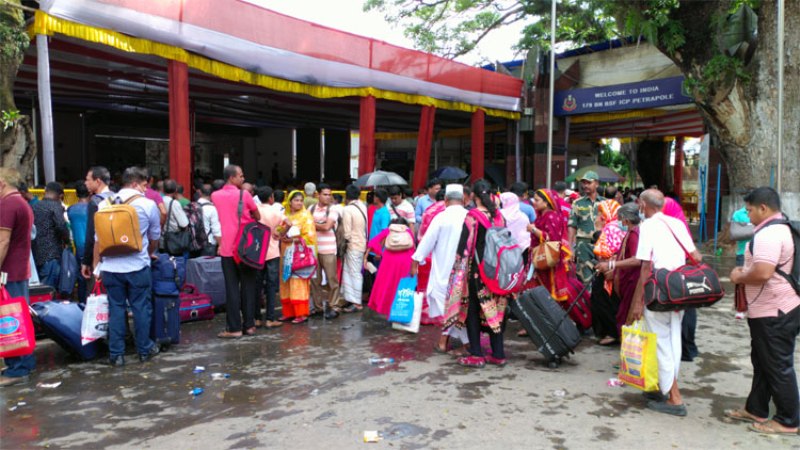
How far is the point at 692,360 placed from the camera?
17.3 ft

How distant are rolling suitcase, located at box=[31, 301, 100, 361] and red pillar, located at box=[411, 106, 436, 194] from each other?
879 cm

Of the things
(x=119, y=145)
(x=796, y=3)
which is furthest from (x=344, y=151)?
(x=796, y=3)

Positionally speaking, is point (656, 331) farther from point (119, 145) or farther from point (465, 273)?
point (119, 145)

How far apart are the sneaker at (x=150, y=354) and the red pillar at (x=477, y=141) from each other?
10.5m

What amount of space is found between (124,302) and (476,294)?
3.09m

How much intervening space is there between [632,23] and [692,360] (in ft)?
27.1

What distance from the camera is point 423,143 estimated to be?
1333 cm

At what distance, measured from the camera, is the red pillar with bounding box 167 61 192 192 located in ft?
28.1

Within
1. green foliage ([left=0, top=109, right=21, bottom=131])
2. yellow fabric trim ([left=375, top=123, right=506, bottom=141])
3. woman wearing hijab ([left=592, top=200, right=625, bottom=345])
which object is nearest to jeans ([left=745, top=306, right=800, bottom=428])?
woman wearing hijab ([left=592, top=200, right=625, bottom=345])

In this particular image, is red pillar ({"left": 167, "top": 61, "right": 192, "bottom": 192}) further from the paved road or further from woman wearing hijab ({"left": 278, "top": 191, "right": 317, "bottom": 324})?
the paved road

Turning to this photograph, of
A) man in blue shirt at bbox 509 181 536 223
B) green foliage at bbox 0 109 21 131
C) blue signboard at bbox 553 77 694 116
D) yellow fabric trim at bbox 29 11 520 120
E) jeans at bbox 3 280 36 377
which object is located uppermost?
blue signboard at bbox 553 77 694 116

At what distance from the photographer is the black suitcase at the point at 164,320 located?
555 centimetres

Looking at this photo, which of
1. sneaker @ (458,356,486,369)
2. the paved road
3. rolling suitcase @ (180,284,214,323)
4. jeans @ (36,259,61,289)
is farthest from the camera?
rolling suitcase @ (180,284,214,323)

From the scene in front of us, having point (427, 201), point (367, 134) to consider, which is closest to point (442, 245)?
point (427, 201)
